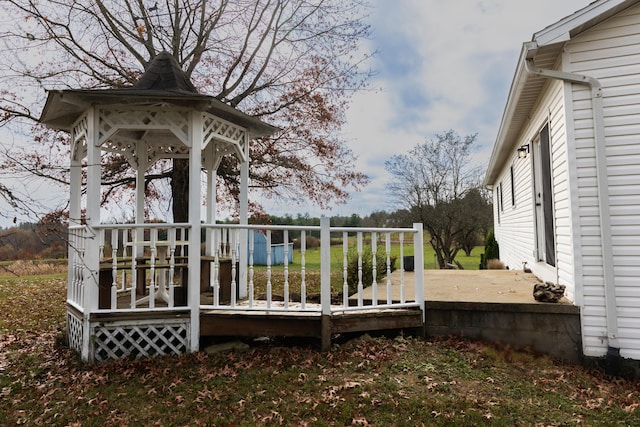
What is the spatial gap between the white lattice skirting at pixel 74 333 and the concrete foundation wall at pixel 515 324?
412cm

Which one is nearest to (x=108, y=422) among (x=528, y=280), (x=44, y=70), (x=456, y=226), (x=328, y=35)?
(x=528, y=280)

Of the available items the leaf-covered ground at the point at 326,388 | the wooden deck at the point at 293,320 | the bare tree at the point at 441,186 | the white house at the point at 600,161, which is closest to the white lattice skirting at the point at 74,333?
the leaf-covered ground at the point at 326,388

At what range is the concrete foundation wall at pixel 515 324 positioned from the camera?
4031 millimetres

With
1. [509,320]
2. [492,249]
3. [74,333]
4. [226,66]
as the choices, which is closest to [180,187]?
[226,66]

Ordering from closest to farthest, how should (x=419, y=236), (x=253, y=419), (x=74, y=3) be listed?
1. (x=253, y=419)
2. (x=419, y=236)
3. (x=74, y=3)

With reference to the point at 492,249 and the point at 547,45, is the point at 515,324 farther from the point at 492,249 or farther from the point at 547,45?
the point at 492,249

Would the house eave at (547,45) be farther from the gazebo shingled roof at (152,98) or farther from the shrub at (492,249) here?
the shrub at (492,249)

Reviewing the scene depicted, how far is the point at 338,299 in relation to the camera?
6.63 meters

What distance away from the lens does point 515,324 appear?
4258 millimetres

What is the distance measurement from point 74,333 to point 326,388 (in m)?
3.41

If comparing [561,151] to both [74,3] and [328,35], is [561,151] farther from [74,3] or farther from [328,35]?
[74,3]

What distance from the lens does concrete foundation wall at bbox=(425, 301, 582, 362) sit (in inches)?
159

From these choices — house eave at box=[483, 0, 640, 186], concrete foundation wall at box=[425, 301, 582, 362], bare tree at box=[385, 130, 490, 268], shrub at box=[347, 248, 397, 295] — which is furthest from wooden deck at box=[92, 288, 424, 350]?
bare tree at box=[385, 130, 490, 268]

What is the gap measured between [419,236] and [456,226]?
12687 mm
